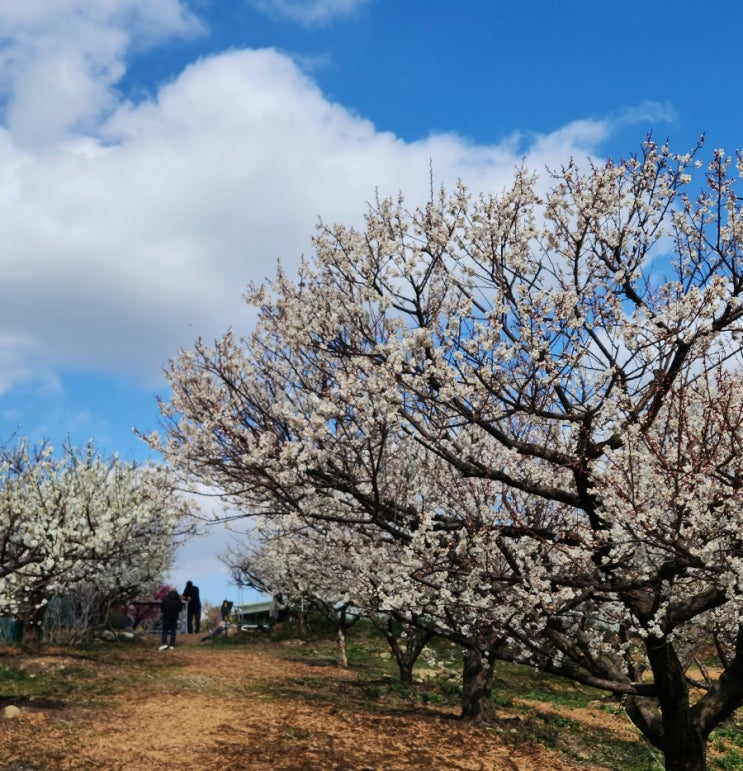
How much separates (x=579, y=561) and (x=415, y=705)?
962cm

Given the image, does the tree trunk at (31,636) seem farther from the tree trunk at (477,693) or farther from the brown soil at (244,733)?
the tree trunk at (477,693)

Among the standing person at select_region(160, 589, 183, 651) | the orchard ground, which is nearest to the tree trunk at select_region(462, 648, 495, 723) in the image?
the orchard ground

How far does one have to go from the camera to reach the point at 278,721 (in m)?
13.8

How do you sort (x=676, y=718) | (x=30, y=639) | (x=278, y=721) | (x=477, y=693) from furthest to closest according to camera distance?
(x=30, y=639) < (x=477, y=693) < (x=278, y=721) < (x=676, y=718)

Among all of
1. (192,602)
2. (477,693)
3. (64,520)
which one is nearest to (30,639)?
(64,520)

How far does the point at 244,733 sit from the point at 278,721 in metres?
1.14

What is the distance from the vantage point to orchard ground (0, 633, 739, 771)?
451 inches

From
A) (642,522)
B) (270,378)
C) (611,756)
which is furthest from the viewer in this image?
(611,756)

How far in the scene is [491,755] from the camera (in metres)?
12.6

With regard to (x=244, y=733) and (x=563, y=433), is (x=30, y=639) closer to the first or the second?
(x=244, y=733)

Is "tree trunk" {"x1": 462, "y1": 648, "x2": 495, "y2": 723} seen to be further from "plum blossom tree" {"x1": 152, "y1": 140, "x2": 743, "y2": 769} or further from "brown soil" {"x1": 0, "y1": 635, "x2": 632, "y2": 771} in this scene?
"plum blossom tree" {"x1": 152, "y1": 140, "x2": 743, "y2": 769}

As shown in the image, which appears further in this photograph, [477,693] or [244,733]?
[477,693]

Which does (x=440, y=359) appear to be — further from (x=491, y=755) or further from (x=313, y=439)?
(x=491, y=755)

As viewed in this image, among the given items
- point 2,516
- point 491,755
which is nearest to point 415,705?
point 491,755
